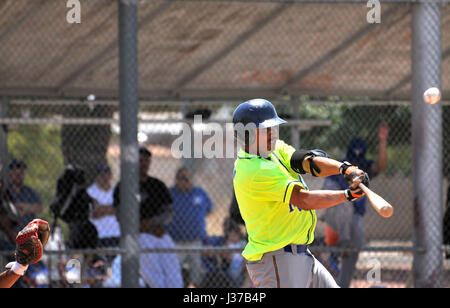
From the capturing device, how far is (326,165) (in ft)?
12.1

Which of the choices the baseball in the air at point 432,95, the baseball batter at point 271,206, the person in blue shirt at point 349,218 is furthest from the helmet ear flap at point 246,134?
the person in blue shirt at point 349,218

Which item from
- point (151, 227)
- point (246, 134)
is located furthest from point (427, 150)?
point (151, 227)

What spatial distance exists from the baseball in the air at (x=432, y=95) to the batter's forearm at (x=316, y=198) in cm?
205

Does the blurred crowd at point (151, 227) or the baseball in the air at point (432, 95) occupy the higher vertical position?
the baseball in the air at point (432, 95)

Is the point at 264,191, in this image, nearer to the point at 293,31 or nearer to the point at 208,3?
the point at 208,3

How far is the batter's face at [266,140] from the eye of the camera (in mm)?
3904

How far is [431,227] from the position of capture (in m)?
5.86

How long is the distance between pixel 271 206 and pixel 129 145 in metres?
2.04

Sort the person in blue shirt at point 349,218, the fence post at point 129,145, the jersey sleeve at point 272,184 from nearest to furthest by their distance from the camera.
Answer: the jersey sleeve at point 272,184
the fence post at point 129,145
the person in blue shirt at point 349,218

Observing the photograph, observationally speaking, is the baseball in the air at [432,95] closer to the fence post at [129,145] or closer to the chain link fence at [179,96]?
the chain link fence at [179,96]

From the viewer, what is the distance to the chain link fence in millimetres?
6473

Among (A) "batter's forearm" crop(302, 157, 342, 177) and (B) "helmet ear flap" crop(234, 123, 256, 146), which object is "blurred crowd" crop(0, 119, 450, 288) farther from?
(A) "batter's forearm" crop(302, 157, 342, 177)

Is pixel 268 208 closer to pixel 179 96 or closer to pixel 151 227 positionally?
pixel 151 227
